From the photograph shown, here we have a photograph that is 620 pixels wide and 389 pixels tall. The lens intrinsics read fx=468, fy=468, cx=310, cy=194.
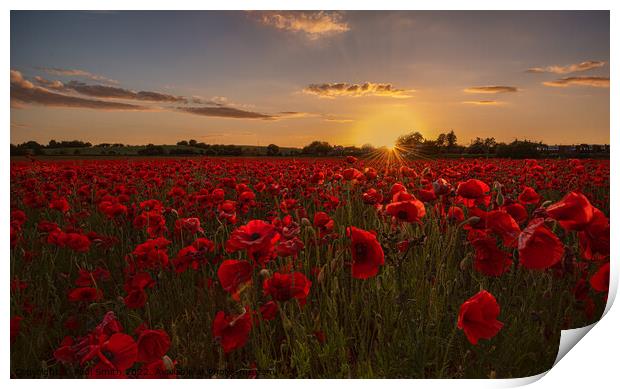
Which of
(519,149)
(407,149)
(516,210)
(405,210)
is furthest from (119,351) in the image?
(519,149)

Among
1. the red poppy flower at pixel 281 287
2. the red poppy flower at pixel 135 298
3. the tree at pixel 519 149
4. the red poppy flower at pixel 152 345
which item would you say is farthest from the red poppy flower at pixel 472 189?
the red poppy flower at pixel 135 298

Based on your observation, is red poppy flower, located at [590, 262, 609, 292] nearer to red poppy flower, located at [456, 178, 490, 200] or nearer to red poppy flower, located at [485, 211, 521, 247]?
red poppy flower, located at [485, 211, 521, 247]

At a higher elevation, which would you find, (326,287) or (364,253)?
(364,253)

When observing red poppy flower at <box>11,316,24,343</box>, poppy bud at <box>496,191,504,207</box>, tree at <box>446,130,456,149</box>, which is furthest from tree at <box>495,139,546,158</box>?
red poppy flower at <box>11,316,24,343</box>

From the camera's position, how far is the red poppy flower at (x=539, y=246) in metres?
1.62

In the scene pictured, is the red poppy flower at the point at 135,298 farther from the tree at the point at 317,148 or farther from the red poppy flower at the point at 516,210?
the red poppy flower at the point at 516,210

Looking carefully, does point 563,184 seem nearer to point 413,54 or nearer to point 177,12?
point 413,54

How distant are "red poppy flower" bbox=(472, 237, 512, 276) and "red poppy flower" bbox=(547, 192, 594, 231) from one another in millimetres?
297

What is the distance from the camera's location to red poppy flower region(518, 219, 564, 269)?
162cm

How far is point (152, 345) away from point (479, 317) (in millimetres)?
1212

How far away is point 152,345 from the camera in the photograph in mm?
1769

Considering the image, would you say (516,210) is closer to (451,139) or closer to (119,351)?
(451,139)

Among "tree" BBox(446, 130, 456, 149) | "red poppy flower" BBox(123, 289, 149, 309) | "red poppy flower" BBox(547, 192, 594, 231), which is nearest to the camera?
"red poppy flower" BBox(547, 192, 594, 231)

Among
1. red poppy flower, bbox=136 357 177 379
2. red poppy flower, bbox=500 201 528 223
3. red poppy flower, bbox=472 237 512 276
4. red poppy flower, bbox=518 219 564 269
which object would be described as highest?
red poppy flower, bbox=500 201 528 223
